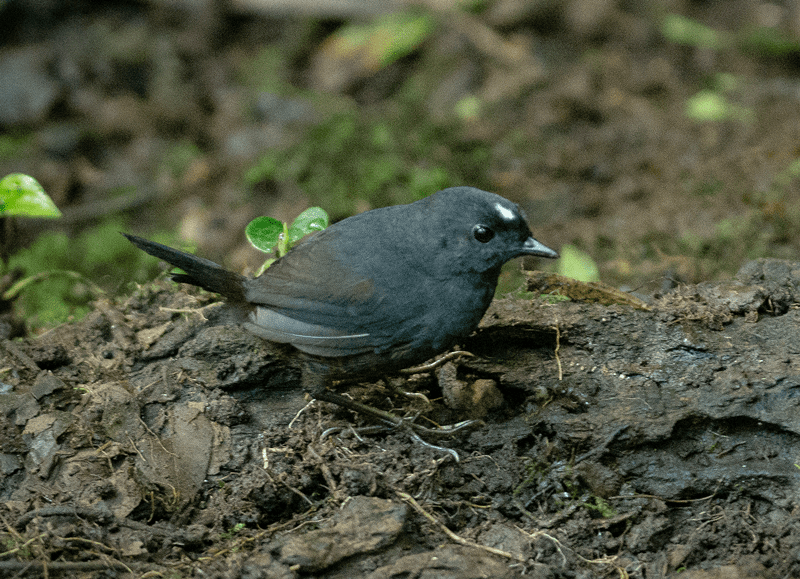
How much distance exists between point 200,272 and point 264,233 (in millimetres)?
463

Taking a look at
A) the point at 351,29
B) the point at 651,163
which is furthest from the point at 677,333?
the point at 351,29

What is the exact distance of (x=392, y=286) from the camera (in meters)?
3.16

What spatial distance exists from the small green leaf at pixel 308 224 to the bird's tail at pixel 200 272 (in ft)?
1.62

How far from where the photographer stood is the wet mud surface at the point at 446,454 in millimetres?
2662

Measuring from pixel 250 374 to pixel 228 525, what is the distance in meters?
0.78

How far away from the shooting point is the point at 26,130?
7.40 meters

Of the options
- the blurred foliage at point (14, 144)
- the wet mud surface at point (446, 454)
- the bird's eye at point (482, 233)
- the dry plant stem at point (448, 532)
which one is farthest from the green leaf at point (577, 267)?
the blurred foliage at point (14, 144)

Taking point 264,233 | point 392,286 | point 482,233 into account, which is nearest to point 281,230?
point 264,233

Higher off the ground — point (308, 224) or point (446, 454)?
point (308, 224)

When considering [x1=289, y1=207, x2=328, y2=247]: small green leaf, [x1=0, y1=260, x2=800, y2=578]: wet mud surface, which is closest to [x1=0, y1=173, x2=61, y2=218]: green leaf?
[x1=0, y1=260, x2=800, y2=578]: wet mud surface

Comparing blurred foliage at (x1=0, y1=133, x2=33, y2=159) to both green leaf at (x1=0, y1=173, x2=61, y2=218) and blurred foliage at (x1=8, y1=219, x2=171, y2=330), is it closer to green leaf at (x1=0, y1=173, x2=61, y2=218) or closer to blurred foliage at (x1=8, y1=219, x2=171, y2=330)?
blurred foliage at (x1=8, y1=219, x2=171, y2=330)

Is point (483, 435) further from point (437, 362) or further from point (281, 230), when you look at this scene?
point (281, 230)

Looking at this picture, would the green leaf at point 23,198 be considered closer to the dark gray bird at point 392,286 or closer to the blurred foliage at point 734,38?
the dark gray bird at point 392,286

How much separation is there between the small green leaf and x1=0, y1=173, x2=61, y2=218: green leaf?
1271 millimetres
